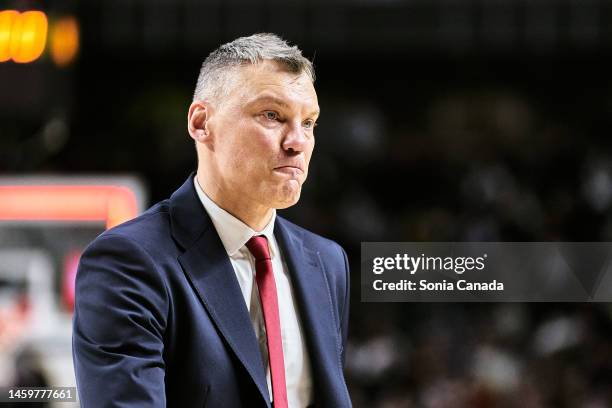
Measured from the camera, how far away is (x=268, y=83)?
160 cm

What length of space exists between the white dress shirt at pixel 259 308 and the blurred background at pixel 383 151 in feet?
1.82

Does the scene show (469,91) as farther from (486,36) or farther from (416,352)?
(416,352)

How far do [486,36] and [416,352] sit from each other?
1.18 metres

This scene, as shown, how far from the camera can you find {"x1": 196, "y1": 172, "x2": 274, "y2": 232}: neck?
1.64 m

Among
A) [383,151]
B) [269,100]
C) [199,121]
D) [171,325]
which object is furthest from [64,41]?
[171,325]

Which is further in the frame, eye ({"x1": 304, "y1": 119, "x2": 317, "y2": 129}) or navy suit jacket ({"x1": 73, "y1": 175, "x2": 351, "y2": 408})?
eye ({"x1": 304, "y1": 119, "x2": 317, "y2": 129})

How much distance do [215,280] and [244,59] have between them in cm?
38

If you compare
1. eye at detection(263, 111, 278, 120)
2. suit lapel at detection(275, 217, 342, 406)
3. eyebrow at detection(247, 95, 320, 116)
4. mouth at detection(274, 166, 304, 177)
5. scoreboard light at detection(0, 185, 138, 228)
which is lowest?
scoreboard light at detection(0, 185, 138, 228)

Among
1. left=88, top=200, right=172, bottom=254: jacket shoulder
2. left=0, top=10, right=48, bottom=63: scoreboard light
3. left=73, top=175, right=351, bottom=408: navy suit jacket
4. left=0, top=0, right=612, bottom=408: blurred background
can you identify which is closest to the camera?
left=73, top=175, right=351, bottom=408: navy suit jacket

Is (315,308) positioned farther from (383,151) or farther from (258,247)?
(383,151)

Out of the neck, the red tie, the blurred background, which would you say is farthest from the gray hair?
the blurred background

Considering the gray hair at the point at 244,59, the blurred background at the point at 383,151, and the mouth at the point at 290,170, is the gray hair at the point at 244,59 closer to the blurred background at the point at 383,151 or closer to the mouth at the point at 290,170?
the mouth at the point at 290,170

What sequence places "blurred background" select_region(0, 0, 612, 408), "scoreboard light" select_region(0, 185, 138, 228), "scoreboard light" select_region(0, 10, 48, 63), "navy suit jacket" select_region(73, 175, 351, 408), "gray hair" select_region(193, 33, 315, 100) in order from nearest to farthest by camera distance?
"navy suit jacket" select_region(73, 175, 351, 408) → "gray hair" select_region(193, 33, 315, 100) → "blurred background" select_region(0, 0, 612, 408) → "scoreboard light" select_region(0, 10, 48, 63) → "scoreboard light" select_region(0, 185, 138, 228)

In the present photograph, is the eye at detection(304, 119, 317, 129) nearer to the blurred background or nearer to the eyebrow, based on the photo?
the eyebrow
